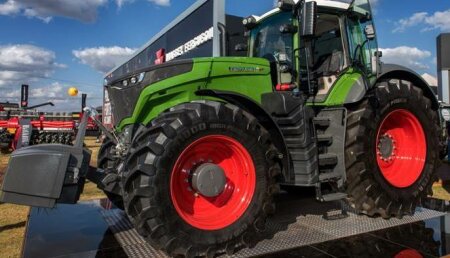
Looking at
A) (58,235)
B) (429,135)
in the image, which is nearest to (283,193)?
(429,135)

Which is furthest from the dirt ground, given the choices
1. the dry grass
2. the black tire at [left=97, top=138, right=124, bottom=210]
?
the black tire at [left=97, top=138, right=124, bottom=210]

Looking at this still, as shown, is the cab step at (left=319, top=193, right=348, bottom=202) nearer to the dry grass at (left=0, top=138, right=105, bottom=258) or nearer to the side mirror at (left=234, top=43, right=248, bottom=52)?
the side mirror at (left=234, top=43, right=248, bottom=52)

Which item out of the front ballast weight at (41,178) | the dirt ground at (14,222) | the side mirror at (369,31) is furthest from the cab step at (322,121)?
the dirt ground at (14,222)

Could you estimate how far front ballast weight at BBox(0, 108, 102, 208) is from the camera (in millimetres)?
3484

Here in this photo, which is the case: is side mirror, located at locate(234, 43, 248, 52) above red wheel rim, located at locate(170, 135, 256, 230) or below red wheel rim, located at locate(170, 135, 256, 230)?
above

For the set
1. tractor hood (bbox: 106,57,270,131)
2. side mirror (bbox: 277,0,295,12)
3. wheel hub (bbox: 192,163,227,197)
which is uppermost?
side mirror (bbox: 277,0,295,12)

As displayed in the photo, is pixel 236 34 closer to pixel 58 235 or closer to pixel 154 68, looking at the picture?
pixel 154 68

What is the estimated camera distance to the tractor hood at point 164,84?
3.92m

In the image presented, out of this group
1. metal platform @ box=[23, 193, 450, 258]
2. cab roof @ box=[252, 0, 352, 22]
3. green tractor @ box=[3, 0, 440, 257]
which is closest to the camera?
green tractor @ box=[3, 0, 440, 257]

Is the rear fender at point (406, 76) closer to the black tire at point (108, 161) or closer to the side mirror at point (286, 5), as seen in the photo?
the side mirror at point (286, 5)

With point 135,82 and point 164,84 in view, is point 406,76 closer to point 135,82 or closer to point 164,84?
point 164,84

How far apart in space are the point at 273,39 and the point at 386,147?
1.96m

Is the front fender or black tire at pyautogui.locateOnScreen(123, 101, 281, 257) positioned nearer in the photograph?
black tire at pyautogui.locateOnScreen(123, 101, 281, 257)

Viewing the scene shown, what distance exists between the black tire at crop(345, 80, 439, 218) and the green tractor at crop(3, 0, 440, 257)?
1cm
